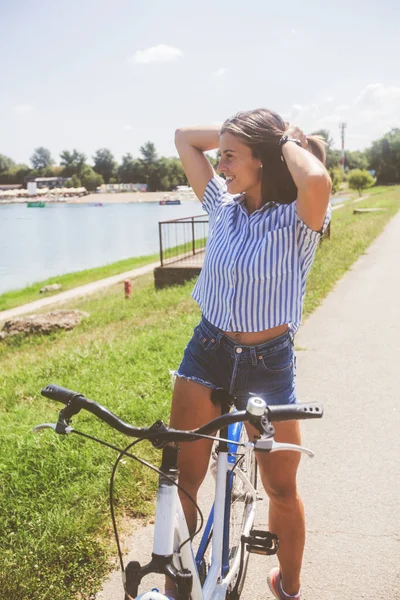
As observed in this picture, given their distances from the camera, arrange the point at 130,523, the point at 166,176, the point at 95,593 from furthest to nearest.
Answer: the point at 166,176, the point at 130,523, the point at 95,593

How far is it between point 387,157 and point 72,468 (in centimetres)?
10487

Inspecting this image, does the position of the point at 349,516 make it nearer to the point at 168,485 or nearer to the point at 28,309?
the point at 168,485

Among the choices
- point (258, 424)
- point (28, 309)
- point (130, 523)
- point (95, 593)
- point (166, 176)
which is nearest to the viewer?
point (258, 424)

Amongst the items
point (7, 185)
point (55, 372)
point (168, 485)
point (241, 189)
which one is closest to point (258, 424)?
point (168, 485)

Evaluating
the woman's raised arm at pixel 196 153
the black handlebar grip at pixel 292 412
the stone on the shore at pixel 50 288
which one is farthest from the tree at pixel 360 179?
the black handlebar grip at pixel 292 412

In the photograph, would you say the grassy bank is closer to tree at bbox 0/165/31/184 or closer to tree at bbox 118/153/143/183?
tree at bbox 118/153/143/183

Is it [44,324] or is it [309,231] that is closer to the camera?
[309,231]

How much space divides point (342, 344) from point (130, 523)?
4.21 metres

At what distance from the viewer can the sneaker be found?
2632mm

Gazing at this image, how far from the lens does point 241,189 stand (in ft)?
7.36

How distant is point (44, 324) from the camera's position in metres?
11.4

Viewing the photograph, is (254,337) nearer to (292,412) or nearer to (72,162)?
(292,412)

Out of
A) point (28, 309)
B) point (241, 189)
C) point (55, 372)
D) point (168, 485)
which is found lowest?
point (28, 309)

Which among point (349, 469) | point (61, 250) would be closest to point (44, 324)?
point (349, 469)
